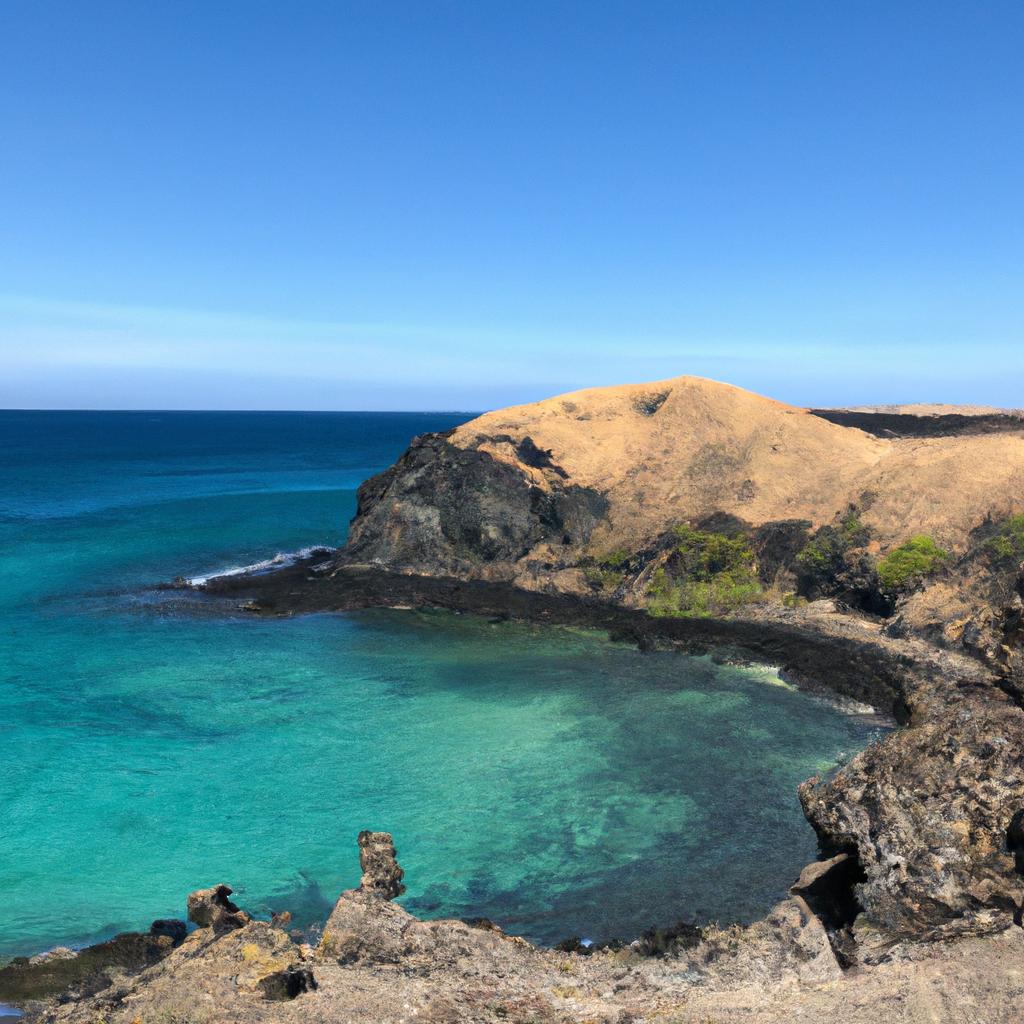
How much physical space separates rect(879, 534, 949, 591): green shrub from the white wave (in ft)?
126

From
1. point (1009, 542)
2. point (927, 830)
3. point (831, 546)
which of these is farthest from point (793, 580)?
point (927, 830)

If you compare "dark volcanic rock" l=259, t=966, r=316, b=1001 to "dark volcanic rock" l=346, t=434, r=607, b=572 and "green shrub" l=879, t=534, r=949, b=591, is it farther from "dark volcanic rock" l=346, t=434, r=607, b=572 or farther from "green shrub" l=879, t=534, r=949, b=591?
"dark volcanic rock" l=346, t=434, r=607, b=572

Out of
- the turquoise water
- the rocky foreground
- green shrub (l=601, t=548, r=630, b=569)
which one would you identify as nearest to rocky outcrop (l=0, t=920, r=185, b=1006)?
the rocky foreground

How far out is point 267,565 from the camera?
61500 millimetres

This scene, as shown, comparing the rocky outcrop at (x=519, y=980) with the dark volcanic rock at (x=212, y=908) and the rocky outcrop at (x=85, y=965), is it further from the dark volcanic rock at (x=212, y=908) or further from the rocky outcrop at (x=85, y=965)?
the dark volcanic rock at (x=212, y=908)

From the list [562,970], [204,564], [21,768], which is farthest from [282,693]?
[204,564]

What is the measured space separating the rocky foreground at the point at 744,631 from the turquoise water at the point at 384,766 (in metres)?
2.71

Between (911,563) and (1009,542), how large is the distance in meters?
4.50

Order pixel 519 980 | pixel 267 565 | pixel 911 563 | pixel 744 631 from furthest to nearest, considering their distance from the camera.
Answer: pixel 267 565 → pixel 911 563 → pixel 744 631 → pixel 519 980

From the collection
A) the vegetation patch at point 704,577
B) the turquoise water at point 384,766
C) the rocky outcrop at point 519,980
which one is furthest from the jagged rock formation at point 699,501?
the rocky outcrop at point 519,980

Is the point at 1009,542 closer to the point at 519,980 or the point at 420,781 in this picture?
the point at 420,781

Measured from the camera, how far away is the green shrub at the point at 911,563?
144ft

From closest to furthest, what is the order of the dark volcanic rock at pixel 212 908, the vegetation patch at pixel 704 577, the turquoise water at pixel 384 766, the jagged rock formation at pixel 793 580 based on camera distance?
the jagged rock formation at pixel 793 580
the dark volcanic rock at pixel 212 908
the turquoise water at pixel 384 766
the vegetation patch at pixel 704 577

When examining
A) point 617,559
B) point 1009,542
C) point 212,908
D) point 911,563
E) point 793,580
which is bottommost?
point 212,908
